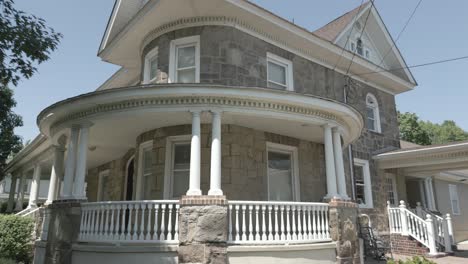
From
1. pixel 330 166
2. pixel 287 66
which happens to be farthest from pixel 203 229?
pixel 287 66

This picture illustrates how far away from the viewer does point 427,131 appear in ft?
156

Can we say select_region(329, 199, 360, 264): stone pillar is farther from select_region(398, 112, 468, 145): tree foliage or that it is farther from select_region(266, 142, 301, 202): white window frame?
select_region(398, 112, 468, 145): tree foliage

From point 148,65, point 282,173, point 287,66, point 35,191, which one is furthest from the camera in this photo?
point 35,191

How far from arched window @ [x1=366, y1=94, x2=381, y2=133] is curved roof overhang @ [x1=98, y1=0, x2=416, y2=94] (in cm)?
197

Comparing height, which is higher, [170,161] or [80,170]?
[170,161]

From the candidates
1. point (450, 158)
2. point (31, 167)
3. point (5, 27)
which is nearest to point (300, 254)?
point (5, 27)

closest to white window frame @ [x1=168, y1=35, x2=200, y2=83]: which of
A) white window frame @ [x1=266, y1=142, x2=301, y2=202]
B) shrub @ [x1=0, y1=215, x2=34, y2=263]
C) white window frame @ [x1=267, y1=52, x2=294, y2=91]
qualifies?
white window frame @ [x1=267, y1=52, x2=294, y2=91]

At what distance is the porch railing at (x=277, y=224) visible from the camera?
286 inches

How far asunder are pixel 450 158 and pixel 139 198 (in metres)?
10.5

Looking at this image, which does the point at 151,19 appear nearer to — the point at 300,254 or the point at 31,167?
the point at 300,254

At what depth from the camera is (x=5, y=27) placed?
6141mm

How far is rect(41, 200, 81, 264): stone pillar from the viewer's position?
25.8 ft

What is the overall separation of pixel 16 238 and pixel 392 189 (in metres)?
13.6

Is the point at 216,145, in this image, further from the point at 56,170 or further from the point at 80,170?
the point at 56,170
